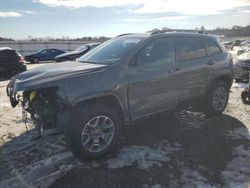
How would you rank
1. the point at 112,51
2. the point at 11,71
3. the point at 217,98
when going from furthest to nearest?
the point at 11,71 < the point at 217,98 < the point at 112,51

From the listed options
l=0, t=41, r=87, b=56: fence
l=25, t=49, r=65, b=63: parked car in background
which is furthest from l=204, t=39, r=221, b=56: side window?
l=0, t=41, r=87, b=56: fence

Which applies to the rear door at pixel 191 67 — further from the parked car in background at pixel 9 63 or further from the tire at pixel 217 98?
the parked car in background at pixel 9 63

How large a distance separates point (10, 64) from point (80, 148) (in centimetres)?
1223

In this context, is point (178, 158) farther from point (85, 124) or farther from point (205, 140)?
point (85, 124)

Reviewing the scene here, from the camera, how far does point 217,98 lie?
684 cm

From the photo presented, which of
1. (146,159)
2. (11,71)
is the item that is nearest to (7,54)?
(11,71)

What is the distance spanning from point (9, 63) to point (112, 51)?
37.3 feet

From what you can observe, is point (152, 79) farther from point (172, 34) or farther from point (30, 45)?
point (30, 45)

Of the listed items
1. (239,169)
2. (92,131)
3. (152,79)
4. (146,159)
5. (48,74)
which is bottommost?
(239,169)

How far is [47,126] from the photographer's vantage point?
4.55 metres

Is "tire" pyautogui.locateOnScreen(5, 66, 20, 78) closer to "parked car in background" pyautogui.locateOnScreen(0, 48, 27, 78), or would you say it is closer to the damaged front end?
"parked car in background" pyautogui.locateOnScreen(0, 48, 27, 78)

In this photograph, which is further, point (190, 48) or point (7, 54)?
point (7, 54)

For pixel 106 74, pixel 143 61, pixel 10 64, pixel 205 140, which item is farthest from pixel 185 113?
pixel 10 64

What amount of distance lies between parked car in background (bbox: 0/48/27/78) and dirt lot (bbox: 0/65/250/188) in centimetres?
949
